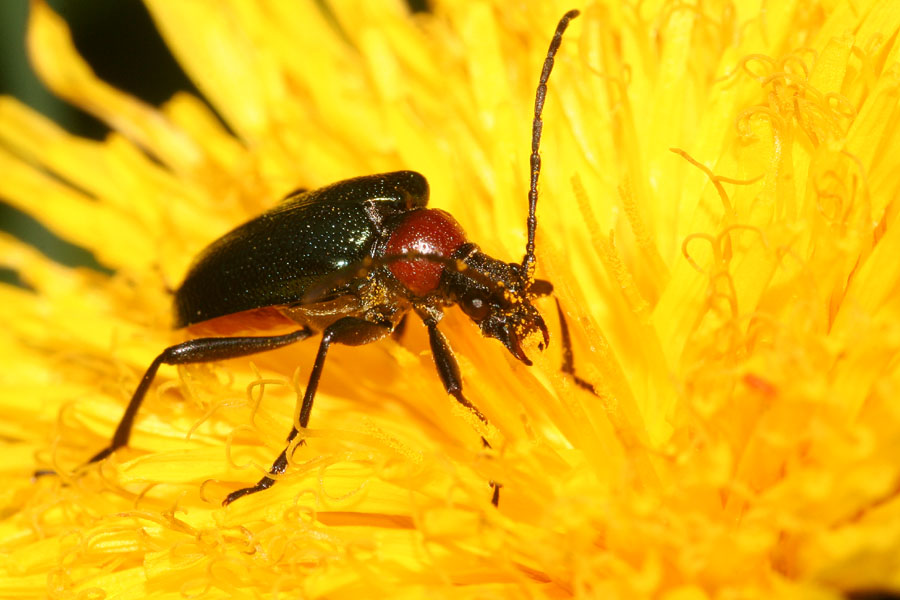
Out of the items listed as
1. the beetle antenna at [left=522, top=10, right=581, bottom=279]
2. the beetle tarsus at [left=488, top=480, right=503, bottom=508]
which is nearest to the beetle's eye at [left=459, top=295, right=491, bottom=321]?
the beetle antenna at [left=522, top=10, right=581, bottom=279]

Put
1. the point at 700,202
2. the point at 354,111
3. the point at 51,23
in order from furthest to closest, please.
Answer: the point at 51,23 → the point at 354,111 → the point at 700,202

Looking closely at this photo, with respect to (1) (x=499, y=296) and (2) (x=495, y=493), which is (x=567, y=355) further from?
(2) (x=495, y=493)

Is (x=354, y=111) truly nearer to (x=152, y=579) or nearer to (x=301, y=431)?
(x=301, y=431)

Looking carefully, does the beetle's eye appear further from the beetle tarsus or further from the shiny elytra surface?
the beetle tarsus

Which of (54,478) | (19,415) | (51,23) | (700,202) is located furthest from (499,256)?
(51,23)

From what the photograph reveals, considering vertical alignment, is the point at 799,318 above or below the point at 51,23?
below

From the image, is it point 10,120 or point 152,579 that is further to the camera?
point 10,120
